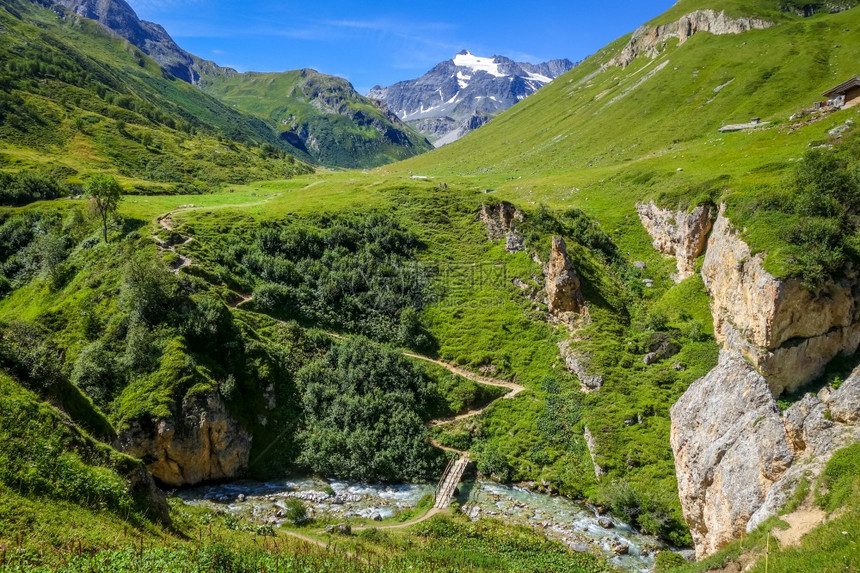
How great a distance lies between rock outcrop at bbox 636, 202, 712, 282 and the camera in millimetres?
57897

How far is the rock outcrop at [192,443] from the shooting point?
3741 cm

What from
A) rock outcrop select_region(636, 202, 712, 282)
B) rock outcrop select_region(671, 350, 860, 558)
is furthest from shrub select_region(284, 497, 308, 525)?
rock outcrop select_region(636, 202, 712, 282)

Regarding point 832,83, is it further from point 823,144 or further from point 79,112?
point 79,112

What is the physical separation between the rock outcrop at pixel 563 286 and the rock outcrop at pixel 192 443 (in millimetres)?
42395

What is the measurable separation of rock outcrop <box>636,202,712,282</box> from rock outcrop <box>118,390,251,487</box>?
60.6 meters

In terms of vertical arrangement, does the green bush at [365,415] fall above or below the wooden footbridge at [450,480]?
above

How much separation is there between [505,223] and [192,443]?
55.9 metres

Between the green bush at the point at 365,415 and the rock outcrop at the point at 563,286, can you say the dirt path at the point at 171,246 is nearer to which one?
the green bush at the point at 365,415

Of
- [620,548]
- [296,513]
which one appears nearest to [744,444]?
[620,548]

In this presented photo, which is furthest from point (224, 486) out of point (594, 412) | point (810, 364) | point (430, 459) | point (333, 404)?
point (810, 364)

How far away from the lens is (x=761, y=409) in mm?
29344

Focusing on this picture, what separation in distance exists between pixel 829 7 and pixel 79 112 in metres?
282

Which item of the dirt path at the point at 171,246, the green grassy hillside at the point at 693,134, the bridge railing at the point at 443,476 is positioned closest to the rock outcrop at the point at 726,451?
the green grassy hillside at the point at 693,134

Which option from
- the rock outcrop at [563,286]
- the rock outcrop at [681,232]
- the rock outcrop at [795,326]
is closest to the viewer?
the rock outcrop at [795,326]
